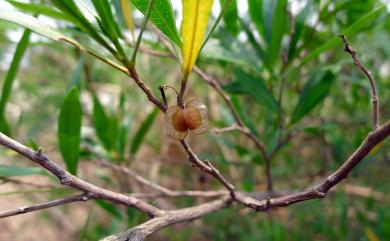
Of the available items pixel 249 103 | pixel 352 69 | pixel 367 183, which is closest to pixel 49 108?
pixel 249 103

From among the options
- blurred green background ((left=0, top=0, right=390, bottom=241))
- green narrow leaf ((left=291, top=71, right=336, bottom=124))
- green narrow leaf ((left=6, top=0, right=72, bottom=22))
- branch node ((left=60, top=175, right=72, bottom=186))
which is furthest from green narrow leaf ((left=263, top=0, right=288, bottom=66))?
branch node ((left=60, top=175, right=72, bottom=186))

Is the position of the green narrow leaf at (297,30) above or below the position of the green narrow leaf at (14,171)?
above

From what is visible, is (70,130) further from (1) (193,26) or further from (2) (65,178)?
(1) (193,26)

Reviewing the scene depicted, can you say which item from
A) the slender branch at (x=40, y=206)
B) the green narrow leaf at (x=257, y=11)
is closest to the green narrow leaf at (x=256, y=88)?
the green narrow leaf at (x=257, y=11)

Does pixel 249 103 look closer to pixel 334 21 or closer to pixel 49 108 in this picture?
pixel 334 21

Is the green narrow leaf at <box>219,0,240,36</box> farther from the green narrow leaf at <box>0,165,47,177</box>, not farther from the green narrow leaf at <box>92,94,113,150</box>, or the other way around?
the green narrow leaf at <box>0,165,47,177</box>

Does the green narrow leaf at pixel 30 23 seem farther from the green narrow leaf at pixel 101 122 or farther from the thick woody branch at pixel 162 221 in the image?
the green narrow leaf at pixel 101 122

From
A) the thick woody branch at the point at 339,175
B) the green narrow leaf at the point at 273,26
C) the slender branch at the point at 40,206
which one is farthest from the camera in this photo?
the green narrow leaf at the point at 273,26
